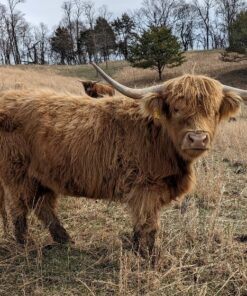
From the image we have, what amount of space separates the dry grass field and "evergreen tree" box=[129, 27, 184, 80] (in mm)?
31520

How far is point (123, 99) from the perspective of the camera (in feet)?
13.1

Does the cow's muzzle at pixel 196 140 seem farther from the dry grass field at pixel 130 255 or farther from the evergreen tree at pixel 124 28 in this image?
the evergreen tree at pixel 124 28

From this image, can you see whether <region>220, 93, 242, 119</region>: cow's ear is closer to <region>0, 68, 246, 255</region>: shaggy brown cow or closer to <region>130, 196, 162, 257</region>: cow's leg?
<region>0, 68, 246, 255</region>: shaggy brown cow

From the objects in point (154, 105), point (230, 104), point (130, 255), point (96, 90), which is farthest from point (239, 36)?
point (130, 255)

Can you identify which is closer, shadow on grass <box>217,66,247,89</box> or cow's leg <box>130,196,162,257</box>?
cow's leg <box>130,196,162,257</box>

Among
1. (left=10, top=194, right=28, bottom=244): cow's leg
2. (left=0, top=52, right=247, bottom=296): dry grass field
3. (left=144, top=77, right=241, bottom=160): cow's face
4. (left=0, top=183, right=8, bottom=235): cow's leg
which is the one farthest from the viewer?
(left=0, top=183, right=8, bottom=235): cow's leg

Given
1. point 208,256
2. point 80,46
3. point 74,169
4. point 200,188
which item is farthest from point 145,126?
point 80,46

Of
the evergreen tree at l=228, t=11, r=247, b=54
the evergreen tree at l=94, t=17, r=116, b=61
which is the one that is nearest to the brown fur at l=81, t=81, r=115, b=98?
the evergreen tree at l=228, t=11, r=247, b=54

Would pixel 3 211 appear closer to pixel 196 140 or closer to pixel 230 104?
pixel 196 140

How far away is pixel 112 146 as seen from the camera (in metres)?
3.77

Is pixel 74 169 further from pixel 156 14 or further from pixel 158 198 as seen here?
pixel 156 14

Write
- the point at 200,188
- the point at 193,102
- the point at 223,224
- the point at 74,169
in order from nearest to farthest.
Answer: the point at 193,102, the point at 74,169, the point at 223,224, the point at 200,188

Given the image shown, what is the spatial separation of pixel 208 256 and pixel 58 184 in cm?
142

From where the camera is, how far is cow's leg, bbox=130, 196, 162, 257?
3.57m
